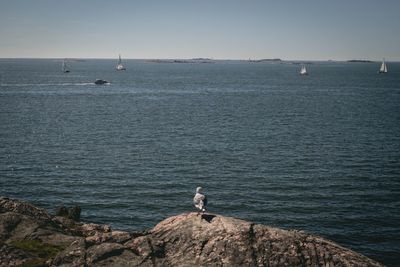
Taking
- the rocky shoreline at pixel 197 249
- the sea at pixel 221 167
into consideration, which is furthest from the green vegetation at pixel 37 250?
the sea at pixel 221 167

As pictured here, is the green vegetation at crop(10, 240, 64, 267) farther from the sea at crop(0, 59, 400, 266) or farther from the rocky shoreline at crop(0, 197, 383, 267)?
the sea at crop(0, 59, 400, 266)

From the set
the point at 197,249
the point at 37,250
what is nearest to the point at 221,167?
the point at 37,250

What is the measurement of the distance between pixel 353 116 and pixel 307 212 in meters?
67.4

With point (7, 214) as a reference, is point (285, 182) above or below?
below

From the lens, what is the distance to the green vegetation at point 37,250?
60.0ft

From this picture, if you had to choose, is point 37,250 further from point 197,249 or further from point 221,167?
point 221,167

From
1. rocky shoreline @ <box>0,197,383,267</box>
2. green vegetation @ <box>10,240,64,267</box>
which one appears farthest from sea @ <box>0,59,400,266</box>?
green vegetation @ <box>10,240,64,267</box>

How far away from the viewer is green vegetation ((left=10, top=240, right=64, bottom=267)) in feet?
60.0

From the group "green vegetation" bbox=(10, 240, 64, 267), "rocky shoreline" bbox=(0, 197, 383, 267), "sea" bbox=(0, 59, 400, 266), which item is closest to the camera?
"rocky shoreline" bbox=(0, 197, 383, 267)

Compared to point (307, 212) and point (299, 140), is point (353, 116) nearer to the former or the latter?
point (299, 140)

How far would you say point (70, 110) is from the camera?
365ft

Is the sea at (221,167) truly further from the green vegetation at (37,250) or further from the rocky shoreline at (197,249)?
the green vegetation at (37,250)

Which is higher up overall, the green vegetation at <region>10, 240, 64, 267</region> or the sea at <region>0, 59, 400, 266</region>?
the green vegetation at <region>10, 240, 64, 267</region>

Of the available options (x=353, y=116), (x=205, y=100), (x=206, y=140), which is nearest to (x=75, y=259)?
(x=206, y=140)
